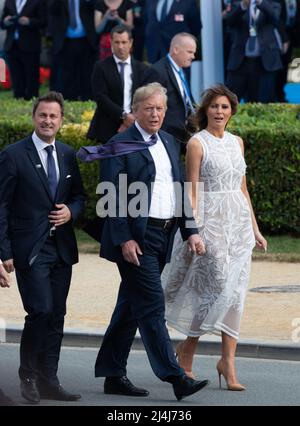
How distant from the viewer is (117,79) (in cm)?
1452

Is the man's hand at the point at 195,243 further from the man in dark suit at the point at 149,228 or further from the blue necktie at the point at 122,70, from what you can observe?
the blue necktie at the point at 122,70

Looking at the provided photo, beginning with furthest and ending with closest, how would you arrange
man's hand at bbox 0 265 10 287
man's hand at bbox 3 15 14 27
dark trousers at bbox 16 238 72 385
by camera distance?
man's hand at bbox 3 15 14 27
dark trousers at bbox 16 238 72 385
man's hand at bbox 0 265 10 287

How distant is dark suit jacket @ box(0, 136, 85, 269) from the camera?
9422mm

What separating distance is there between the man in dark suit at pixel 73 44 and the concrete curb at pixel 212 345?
10392 mm

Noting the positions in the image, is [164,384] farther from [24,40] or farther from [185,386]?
[24,40]

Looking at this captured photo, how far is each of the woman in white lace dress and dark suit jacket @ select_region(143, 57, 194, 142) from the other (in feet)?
10.2

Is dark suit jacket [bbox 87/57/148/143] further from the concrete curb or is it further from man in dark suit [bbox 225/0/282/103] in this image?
man in dark suit [bbox 225/0/282/103]

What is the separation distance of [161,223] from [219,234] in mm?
622

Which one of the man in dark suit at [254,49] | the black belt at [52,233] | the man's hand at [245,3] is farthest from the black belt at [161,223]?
the man's hand at [245,3]

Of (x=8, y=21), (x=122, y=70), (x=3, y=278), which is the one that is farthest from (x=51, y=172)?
(x=8, y=21)

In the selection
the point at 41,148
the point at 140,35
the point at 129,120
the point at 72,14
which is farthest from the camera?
the point at 140,35

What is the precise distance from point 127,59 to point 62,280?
5.35 meters

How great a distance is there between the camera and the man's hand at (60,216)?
9.50m

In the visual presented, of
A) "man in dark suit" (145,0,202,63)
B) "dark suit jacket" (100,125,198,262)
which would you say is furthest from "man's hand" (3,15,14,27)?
"dark suit jacket" (100,125,198,262)
